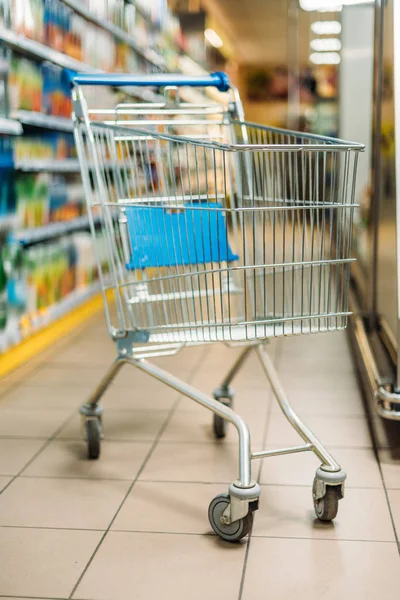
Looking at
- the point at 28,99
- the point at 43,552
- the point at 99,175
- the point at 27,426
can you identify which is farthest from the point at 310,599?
the point at 28,99

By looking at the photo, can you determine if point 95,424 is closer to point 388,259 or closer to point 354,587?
point 354,587

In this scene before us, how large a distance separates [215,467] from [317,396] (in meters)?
0.90

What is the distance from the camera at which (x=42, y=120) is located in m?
4.12

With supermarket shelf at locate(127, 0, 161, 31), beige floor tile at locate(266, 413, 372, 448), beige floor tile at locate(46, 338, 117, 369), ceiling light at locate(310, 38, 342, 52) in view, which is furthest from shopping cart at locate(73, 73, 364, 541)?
ceiling light at locate(310, 38, 342, 52)

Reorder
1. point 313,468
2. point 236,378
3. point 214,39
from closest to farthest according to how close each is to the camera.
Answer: point 313,468, point 236,378, point 214,39

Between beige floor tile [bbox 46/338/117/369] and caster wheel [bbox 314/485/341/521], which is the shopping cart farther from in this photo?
beige floor tile [bbox 46/338/117/369]

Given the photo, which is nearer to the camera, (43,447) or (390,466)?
(390,466)

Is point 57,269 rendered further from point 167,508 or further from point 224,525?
point 224,525

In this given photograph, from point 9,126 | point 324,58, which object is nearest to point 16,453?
point 9,126

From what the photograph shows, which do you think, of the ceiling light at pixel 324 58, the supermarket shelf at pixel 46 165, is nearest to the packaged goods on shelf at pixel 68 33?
the supermarket shelf at pixel 46 165

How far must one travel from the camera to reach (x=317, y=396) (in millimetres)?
3186

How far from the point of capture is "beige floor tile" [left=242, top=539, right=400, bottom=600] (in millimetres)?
1681

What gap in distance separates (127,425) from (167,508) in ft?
2.46

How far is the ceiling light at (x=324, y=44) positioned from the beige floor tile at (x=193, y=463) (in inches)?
492
